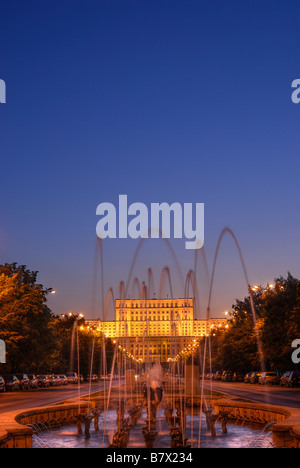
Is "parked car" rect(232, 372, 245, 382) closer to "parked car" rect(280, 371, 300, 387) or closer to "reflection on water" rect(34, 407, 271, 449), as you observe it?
"parked car" rect(280, 371, 300, 387)

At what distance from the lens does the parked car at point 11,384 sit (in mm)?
51300

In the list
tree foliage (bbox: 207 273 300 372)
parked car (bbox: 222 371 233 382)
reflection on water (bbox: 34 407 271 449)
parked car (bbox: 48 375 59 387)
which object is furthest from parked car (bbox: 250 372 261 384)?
reflection on water (bbox: 34 407 271 449)

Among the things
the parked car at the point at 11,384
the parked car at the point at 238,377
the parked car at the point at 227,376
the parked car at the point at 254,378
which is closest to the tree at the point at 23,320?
the parked car at the point at 11,384

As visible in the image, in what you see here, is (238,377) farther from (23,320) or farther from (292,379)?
(23,320)

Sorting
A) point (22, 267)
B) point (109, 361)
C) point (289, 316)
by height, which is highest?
point (22, 267)

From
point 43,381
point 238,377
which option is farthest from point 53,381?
point 238,377

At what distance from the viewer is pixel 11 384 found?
51531 millimetres

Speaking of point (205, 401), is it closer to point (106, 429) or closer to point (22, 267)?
point (106, 429)

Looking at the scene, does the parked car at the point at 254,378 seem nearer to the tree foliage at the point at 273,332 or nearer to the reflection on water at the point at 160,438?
the tree foliage at the point at 273,332

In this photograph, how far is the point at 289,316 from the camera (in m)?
59.2

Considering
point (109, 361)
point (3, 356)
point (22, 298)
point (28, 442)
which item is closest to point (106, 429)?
point (28, 442)

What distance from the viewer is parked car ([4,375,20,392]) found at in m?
51.3
